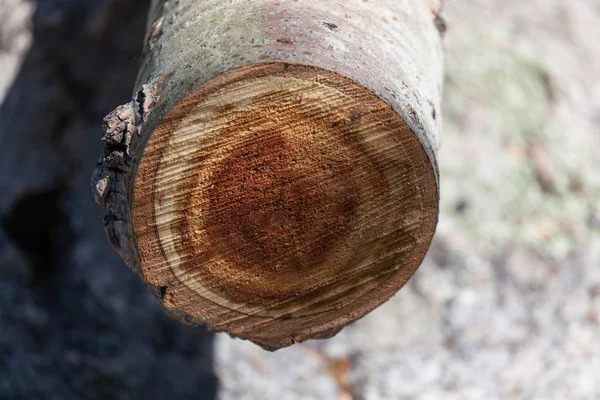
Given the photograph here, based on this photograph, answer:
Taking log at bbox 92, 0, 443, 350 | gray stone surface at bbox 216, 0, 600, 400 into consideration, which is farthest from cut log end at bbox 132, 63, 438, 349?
gray stone surface at bbox 216, 0, 600, 400

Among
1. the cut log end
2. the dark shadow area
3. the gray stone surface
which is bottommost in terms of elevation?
the gray stone surface

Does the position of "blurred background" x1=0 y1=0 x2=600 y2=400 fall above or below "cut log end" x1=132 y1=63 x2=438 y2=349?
below

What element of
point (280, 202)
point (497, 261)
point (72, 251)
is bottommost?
point (497, 261)

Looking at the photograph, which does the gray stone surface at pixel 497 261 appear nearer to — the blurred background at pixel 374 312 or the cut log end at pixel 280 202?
the blurred background at pixel 374 312

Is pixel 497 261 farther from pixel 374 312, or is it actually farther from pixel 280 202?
pixel 280 202

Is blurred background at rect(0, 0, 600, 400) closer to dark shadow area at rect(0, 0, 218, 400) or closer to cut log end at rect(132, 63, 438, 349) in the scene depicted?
dark shadow area at rect(0, 0, 218, 400)

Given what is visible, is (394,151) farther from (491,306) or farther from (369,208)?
(491,306)

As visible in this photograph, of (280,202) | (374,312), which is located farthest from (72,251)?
(280,202)
